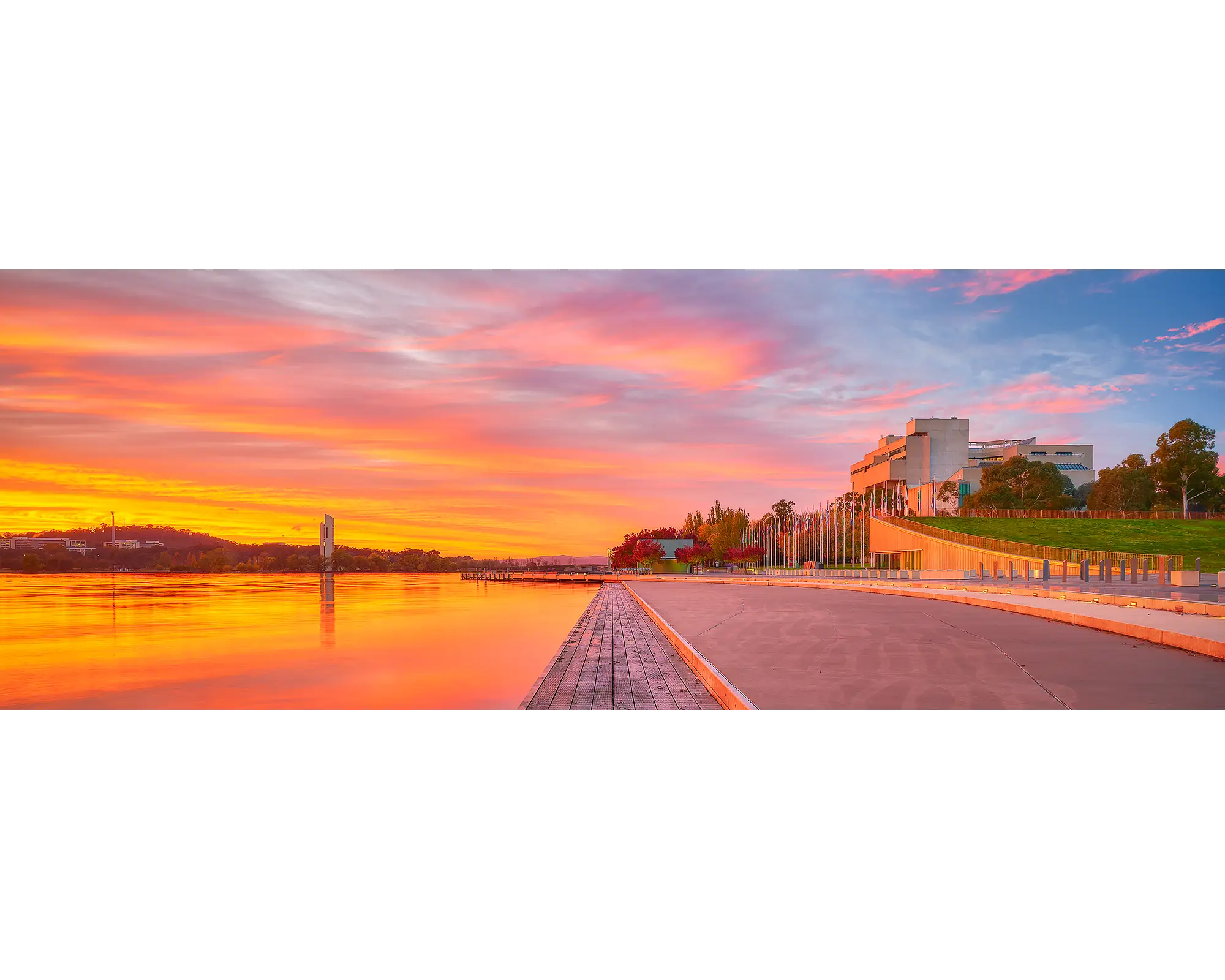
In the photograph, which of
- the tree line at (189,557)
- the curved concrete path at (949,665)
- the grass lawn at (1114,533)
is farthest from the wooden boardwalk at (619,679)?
the grass lawn at (1114,533)

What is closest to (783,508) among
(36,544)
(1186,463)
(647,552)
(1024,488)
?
(647,552)

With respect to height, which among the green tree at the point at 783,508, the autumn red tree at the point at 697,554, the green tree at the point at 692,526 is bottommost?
the autumn red tree at the point at 697,554

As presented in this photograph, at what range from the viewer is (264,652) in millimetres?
12688

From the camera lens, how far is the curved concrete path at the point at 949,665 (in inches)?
268

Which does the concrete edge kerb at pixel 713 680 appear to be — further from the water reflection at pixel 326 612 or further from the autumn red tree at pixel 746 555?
the autumn red tree at pixel 746 555

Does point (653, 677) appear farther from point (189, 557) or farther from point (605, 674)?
point (189, 557)

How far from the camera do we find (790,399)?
18.4 m

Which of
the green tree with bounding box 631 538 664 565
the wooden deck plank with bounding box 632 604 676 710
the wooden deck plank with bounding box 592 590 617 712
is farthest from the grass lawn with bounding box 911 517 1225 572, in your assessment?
the wooden deck plank with bounding box 632 604 676 710

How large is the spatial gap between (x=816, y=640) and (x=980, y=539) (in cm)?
3033

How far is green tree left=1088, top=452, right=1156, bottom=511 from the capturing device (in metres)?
42.0

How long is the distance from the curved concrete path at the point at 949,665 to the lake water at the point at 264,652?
3.01m

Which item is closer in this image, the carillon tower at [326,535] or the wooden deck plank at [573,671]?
the wooden deck plank at [573,671]
